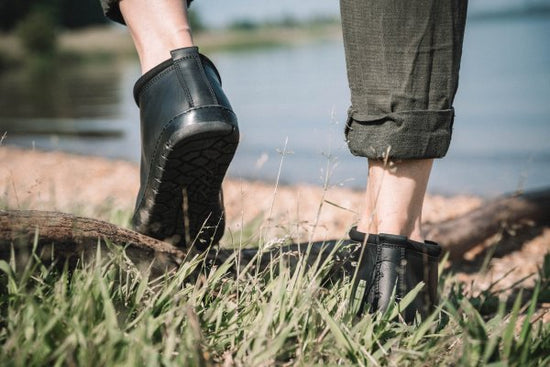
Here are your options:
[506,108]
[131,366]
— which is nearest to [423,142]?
[131,366]

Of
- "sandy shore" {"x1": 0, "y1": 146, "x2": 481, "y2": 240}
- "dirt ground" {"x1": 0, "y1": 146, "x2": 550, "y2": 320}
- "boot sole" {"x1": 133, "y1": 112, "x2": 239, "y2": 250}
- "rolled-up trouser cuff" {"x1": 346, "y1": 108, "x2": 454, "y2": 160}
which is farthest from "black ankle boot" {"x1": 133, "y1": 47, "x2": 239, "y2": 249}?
"sandy shore" {"x1": 0, "y1": 146, "x2": 481, "y2": 240}

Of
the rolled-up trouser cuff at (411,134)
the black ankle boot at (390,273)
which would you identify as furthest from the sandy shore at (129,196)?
the rolled-up trouser cuff at (411,134)

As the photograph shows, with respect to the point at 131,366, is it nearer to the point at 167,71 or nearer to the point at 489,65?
the point at 167,71

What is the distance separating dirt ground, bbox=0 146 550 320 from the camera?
1.97 meters

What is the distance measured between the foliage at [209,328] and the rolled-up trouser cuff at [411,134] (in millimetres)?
361

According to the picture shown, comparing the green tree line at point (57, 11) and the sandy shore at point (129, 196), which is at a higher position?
the green tree line at point (57, 11)

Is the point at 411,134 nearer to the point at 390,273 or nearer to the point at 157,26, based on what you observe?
the point at 390,273

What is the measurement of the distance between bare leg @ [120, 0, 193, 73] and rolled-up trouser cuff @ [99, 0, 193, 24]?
3cm

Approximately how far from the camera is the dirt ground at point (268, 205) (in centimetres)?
197

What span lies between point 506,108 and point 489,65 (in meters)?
6.54

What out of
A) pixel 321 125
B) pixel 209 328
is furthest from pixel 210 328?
pixel 321 125

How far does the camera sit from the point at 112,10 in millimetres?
1598

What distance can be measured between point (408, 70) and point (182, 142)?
0.59 m

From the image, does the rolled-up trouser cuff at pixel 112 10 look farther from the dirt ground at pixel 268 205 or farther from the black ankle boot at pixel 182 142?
the dirt ground at pixel 268 205
